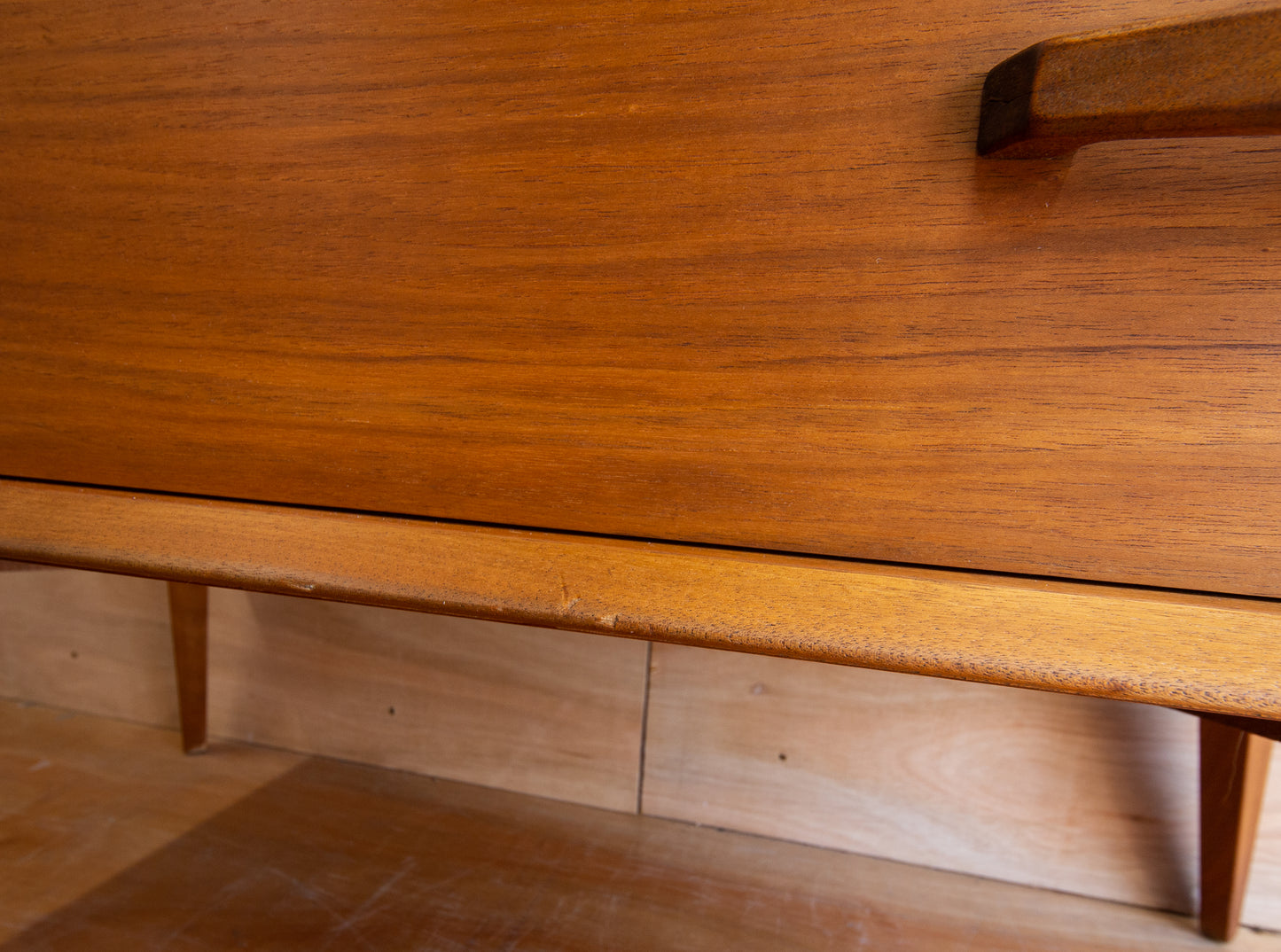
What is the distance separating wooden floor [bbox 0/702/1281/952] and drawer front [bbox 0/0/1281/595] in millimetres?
443

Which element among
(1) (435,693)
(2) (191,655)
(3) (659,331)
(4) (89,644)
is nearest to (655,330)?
(3) (659,331)

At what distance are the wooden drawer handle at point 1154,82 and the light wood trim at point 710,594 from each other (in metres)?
0.13

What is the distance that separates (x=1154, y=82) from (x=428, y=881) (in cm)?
69

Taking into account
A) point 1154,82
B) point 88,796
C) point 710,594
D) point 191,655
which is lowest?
point 88,796

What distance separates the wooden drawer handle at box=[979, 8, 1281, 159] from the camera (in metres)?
A: 0.20

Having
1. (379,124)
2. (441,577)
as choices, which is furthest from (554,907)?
(379,124)

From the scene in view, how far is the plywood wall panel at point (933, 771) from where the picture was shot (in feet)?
2.34

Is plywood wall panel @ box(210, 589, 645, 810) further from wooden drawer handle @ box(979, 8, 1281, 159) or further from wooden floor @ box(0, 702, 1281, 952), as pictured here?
wooden drawer handle @ box(979, 8, 1281, 159)

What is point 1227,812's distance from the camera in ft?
2.01

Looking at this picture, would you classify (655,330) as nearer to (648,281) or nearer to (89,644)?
(648,281)

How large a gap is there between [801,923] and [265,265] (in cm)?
59

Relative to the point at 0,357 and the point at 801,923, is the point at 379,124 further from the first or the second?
the point at 801,923

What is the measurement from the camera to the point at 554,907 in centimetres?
65

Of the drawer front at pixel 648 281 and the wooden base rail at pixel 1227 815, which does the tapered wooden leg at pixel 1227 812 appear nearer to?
the wooden base rail at pixel 1227 815
